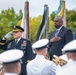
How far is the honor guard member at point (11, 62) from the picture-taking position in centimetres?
410

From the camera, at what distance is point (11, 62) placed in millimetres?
4160

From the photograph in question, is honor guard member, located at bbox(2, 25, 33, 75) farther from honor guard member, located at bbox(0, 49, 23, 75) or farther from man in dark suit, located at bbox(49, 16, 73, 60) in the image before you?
honor guard member, located at bbox(0, 49, 23, 75)

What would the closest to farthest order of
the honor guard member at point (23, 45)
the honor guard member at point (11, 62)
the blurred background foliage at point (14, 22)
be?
the honor guard member at point (11, 62) < the honor guard member at point (23, 45) < the blurred background foliage at point (14, 22)

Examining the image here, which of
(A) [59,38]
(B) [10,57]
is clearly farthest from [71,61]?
(A) [59,38]

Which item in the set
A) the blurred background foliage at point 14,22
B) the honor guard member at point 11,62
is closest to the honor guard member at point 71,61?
the honor guard member at point 11,62

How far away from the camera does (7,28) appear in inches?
2221

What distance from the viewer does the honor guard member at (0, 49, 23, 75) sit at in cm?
410

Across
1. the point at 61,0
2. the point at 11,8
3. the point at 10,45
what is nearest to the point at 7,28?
the point at 11,8

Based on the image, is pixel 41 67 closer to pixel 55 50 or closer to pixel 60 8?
pixel 55 50

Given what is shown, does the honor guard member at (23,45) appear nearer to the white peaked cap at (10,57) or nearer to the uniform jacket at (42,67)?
the uniform jacket at (42,67)

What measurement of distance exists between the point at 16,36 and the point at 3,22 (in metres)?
50.4

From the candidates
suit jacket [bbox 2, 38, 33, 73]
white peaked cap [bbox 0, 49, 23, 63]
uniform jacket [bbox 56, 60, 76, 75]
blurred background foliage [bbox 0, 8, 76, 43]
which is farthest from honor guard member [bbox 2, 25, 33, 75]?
blurred background foliage [bbox 0, 8, 76, 43]

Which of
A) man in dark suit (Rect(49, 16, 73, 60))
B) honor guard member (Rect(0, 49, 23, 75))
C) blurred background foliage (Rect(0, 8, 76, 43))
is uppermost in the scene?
honor guard member (Rect(0, 49, 23, 75))

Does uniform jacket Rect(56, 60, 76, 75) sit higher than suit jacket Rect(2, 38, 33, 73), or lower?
higher
